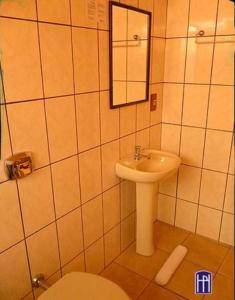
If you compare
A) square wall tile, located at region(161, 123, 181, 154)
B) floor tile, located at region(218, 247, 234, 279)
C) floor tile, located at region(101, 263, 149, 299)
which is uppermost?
square wall tile, located at region(161, 123, 181, 154)

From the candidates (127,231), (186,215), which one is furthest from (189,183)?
(127,231)

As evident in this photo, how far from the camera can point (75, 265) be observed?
160cm

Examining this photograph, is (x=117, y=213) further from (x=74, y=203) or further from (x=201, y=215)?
(x=201, y=215)

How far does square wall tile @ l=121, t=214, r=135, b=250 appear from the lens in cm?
203

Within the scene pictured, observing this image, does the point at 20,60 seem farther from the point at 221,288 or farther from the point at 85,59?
the point at 221,288

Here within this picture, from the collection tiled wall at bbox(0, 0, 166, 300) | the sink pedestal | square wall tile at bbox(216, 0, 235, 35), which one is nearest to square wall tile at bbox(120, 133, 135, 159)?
tiled wall at bbox(0, 0, 166, 300)

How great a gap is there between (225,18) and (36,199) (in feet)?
5.29

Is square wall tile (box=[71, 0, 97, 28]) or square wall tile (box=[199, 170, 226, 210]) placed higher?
square wall tile (box=[71, 0, 97, 28])

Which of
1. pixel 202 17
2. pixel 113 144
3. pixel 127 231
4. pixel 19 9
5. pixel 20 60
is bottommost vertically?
pixel 127 231

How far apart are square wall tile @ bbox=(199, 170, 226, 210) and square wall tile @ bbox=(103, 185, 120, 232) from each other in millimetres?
734

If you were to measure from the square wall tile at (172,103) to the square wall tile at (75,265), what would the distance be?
1.23 metres

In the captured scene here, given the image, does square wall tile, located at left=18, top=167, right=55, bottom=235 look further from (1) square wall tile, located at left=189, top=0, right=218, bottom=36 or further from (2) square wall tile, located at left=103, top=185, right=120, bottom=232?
(1) square wall tile, located at left=189, top=0, right=218, bottom=36

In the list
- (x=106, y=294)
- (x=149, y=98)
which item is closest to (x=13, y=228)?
(x=106, y=294)

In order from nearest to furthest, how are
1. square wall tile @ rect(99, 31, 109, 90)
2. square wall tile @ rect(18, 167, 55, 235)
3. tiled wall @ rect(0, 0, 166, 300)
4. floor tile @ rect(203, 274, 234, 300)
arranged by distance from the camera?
1. tiled wall @ rect(0, 0, 166, 300)
2. square wall tile @ rect(18, 167, 55, 235)
3. square wall tile @ rect(99, 31, 109, 90)
4. floor tile @ rect(203, 274, 234, 300)
